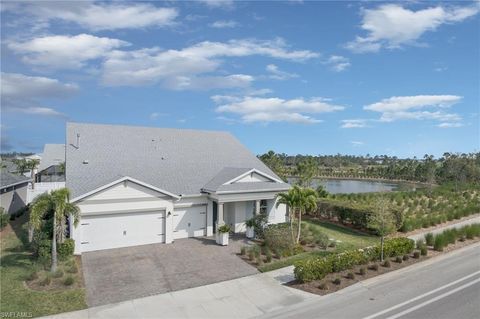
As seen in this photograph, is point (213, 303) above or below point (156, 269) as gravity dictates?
below

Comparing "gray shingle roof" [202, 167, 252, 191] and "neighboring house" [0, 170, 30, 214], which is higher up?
"gray shingle roof" [202, 167, 252, 191]

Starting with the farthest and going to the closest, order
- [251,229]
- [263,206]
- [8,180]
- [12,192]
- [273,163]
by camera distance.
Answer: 1. [273,163]
2. [12,192]
3. [8,180]
4. [263,206]
5. [251,229]

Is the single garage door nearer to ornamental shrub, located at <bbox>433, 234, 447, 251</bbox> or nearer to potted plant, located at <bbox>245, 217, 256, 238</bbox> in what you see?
potted plant, located at <bbox>245, 217, 256, 238</bbox>

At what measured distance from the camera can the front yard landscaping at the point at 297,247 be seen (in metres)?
18.6

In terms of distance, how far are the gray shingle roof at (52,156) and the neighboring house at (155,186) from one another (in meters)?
9.15

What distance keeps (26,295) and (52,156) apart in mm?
24388

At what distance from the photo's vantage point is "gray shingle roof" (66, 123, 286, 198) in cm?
2314

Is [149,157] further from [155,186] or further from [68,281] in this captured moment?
[68,281]

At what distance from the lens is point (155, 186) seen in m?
22.4

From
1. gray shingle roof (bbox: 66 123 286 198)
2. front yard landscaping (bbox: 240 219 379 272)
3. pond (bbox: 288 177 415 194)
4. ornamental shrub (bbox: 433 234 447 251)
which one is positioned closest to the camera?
front yard landscaping (bbox: 240 219 379 272)

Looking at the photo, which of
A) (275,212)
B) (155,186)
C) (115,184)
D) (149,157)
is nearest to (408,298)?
(275,212)

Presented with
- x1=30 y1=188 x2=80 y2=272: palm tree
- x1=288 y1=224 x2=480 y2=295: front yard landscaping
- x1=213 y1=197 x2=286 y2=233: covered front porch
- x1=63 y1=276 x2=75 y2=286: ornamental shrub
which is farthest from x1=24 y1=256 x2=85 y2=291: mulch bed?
x1=213 y1=197 x2=286 y2=233: covered front porch

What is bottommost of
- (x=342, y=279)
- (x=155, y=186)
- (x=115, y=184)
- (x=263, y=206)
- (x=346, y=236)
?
(x=342, y=279)

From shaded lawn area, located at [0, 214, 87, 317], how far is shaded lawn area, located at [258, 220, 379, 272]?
8047mm
